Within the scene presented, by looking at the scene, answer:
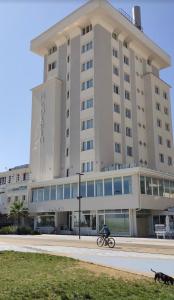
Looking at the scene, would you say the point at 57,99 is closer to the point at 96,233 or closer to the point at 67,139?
the point at 67,139

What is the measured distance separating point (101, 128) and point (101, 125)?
0.51m

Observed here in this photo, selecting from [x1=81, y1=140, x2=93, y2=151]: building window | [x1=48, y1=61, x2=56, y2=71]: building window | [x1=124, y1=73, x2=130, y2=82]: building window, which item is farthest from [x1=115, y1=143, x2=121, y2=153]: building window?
[x1=48, y1=61, x2=56, y2=71]: building window

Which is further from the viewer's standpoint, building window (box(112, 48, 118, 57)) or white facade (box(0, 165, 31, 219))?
white facade (box(0, 165, 31, 219))

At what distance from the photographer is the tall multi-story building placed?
144 ft

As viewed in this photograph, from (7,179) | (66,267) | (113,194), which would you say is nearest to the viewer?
(66,267)

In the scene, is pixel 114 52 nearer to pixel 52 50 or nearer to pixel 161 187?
pixel 52 50

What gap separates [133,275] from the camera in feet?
36.9

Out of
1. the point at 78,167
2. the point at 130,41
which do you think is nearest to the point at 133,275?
the point at 78,167

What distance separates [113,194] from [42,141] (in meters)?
19.4

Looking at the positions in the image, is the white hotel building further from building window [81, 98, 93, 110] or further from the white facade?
the white facade

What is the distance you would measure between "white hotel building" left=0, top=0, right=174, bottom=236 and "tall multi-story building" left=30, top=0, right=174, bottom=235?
15 centimetres

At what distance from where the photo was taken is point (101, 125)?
1966 inches

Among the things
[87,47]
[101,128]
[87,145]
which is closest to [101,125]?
[101,128]

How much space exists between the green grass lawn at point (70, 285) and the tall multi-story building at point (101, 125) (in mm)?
30196
